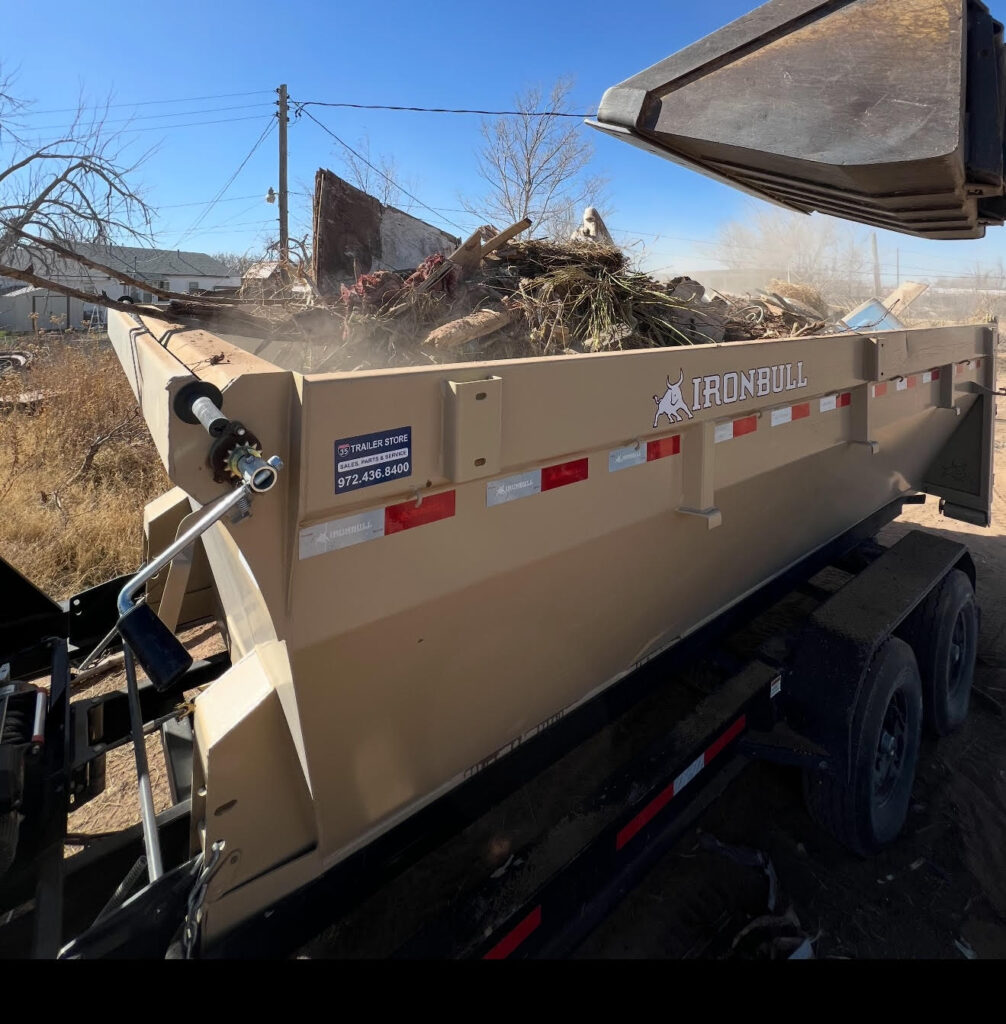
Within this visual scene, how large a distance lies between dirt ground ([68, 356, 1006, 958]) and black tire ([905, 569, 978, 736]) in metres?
0.22

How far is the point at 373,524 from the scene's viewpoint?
139cm

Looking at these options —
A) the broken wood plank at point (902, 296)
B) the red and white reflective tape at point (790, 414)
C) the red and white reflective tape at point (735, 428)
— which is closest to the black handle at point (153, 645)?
the red and white reflective tape at point (735, 428)

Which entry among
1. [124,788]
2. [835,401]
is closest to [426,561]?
[835,401]

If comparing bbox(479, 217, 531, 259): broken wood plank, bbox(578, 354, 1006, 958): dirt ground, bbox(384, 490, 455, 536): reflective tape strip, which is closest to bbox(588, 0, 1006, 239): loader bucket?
bbox(479, 217, 531, 259): broken wood plank

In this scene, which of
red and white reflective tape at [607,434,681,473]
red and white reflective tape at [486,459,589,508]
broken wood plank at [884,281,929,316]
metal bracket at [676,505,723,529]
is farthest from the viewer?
broken wood plank at [884,281,929,316]

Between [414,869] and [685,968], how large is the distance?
35.2 inches

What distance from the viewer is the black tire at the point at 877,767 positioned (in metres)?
2.60

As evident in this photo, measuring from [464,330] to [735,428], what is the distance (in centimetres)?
105

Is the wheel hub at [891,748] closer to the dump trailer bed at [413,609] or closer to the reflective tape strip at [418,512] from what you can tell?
the dump trailer bed at [413,609]

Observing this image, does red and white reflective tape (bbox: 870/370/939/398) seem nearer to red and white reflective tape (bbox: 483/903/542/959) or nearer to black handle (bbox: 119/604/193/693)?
red and white reflective tape (bbox: 483/903/542/959)

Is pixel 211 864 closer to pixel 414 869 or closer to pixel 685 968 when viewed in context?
pixel 414 869

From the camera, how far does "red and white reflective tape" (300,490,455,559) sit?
131 cm

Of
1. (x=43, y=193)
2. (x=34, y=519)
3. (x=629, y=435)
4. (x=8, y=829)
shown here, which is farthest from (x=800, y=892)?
(x=43, y=193)

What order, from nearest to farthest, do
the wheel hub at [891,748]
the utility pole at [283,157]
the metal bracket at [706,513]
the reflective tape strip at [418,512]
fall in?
the reflective tape strip at [418,512], the metal bracket at [706,513], the wheel hub at [891,748], the utility pole at [283,157]
